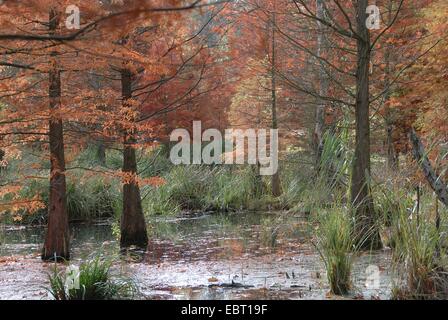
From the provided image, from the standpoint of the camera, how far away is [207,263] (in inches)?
362

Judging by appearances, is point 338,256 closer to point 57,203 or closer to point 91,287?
point 91,287

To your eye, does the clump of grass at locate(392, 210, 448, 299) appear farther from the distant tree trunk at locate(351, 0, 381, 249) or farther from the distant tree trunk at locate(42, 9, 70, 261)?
the distant tree trunk at locate(42, 9, 70, 261)

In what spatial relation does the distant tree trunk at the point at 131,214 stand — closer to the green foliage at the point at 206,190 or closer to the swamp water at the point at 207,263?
the swamp water at the point at 207,263

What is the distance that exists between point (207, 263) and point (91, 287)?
3257 millimetres

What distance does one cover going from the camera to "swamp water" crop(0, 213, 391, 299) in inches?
267

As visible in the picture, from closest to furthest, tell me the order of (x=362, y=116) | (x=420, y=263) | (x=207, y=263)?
(x=420, y=263)
(x=362, y=116)
(x=207, y=263)

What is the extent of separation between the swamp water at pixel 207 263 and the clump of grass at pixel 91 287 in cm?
33

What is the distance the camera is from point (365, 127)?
8.88m

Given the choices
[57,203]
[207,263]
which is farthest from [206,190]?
[207,263]

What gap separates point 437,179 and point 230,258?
4.26 meters

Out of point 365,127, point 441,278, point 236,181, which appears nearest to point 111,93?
point 365,127

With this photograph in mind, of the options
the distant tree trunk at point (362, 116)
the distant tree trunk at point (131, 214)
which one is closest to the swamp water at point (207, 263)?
the distant tree trunk at point (131, 214)

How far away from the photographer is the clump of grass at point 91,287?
6.07 metres

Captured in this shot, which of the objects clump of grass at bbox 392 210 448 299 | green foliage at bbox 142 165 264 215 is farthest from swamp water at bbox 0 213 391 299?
green foliage at bbox 142 165 264 215
